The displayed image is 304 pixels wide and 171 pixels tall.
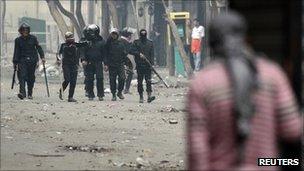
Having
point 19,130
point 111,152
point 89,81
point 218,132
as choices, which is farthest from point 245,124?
point 89,81

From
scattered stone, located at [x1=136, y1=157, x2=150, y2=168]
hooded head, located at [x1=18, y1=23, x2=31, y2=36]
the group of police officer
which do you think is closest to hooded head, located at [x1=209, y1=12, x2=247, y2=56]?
→ scattered stone, located at [x1=136, y1=157, x2=150, y2=168]

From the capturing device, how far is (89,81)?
17.6m

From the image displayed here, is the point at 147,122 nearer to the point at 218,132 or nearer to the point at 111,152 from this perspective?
the point at 111,152

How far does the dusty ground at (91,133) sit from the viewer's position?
902 centimetres

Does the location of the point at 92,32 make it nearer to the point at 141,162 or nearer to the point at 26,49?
the point at 26,49

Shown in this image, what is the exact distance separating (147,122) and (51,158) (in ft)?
13.4

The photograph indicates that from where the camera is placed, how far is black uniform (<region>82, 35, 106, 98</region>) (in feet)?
57.0

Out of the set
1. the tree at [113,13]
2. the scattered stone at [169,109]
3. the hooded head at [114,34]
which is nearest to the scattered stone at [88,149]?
the scattered stone at [169,109]

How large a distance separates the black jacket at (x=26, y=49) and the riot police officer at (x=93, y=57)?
107 cm

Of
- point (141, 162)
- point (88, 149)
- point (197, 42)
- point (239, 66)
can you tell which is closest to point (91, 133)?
point (88, 149)

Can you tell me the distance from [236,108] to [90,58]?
1372cm

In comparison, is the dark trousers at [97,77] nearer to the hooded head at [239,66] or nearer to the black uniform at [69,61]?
the black uniform at [69,61]

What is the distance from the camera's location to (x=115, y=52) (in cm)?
1730

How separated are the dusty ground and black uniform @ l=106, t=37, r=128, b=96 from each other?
1.48 feet
